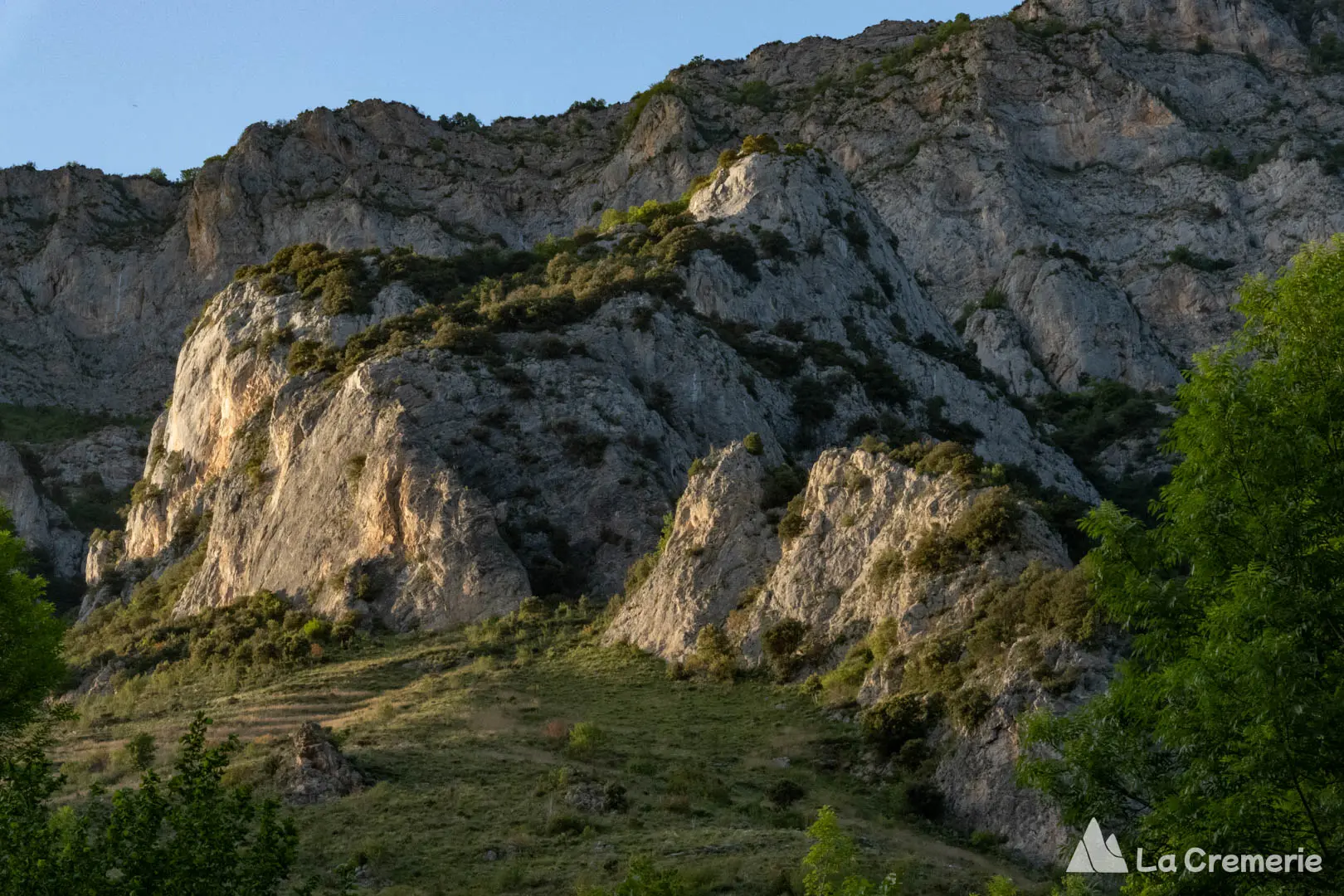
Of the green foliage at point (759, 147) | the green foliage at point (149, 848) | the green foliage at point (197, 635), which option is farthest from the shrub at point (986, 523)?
the green foliage at point (759, 147)

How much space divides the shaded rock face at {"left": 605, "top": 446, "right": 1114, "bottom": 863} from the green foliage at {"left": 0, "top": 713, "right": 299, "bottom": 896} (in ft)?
56.9

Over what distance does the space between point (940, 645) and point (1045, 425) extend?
49.2m

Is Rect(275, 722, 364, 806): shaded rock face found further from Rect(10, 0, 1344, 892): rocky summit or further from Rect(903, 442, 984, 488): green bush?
Rect(903, 442, 984, 488): green bush

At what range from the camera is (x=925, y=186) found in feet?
357

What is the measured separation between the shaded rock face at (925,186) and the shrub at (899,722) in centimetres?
6210

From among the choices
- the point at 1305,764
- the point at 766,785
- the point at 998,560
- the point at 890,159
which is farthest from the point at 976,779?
the point at 890,159

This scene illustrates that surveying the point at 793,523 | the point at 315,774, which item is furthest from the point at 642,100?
the point at 315,774

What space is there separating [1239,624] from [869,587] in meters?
27.0

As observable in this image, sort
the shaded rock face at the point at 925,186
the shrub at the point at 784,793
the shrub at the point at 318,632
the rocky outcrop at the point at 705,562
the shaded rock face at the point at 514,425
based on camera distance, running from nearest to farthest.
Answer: the shrub at the point at 784,793 → the rocky outcrop at the point at 705,562 → the shrub at the point at 318,632 → the shaded rock face at the point at 514,425 → the shaded rock face at the point at 925,186

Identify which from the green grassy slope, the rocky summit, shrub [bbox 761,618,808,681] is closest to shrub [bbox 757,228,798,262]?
the rocky summit

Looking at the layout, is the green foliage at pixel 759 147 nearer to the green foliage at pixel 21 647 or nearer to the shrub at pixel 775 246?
the shrub at pixel 775 246

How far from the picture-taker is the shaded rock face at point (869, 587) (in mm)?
31047

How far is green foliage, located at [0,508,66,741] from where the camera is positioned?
1027 inches

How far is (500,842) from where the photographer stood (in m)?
27.1
